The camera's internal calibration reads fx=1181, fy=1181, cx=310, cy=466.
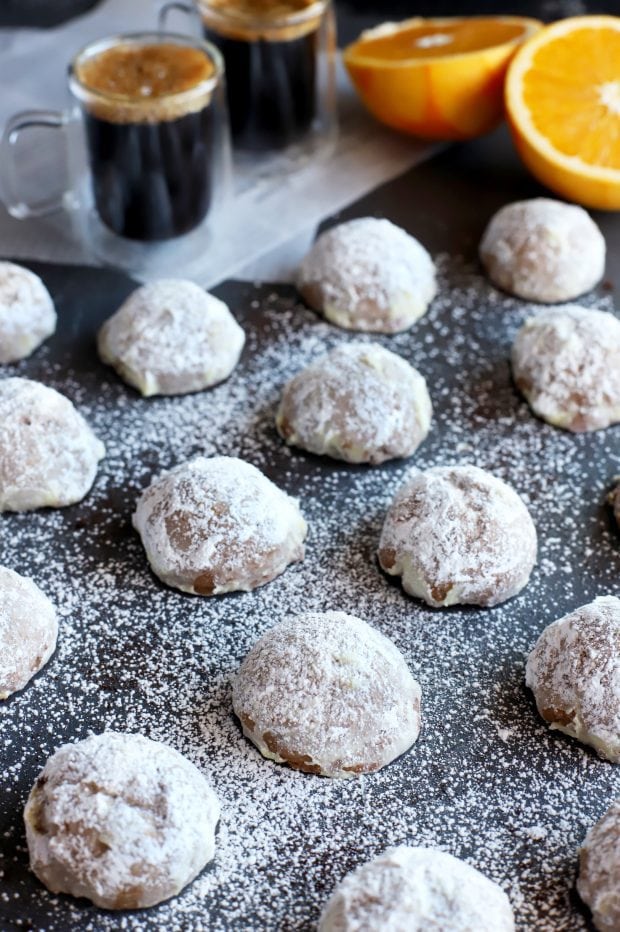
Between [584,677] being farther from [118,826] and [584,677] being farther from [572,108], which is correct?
[572,108]

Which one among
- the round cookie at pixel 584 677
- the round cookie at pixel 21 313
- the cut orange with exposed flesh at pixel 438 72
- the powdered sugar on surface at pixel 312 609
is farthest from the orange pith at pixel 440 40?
the round cookie at pixel 584 677

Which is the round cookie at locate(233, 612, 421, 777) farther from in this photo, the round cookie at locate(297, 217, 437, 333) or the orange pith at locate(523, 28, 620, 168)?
the orange pith at locate(523, 28, 620, 168)

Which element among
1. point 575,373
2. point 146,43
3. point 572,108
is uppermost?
point 146,43

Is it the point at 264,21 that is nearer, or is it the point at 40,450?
the point at 40,450

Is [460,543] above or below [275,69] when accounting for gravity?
below

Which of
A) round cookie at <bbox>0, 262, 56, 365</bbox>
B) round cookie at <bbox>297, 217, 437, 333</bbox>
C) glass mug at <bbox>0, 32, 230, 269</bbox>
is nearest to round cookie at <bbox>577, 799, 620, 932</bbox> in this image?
round cookie at <bbox>297, 217, 437, 333</bbox>

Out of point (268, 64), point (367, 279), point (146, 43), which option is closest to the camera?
point (367, 279)

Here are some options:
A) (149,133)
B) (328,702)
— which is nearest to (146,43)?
(149,133)

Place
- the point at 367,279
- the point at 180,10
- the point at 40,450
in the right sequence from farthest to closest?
the point at 180,10 < the point at 367,279 < the point at 40,450
